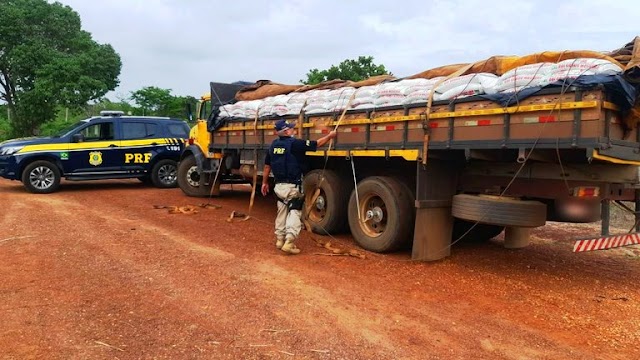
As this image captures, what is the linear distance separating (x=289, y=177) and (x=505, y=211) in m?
2.60

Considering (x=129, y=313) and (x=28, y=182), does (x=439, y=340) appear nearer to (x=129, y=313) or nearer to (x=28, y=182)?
(x=129, y=313)

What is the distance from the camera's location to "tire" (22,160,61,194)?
12.2 meters

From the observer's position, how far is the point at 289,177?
22.4 ft

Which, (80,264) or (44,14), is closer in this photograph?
(80,264)

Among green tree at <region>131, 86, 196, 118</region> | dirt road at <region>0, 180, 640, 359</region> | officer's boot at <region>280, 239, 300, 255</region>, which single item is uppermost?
green tree at <region>131, 86, 196, 118</region>

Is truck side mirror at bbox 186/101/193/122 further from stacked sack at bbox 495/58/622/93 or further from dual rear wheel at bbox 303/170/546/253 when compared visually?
stacked sack at bbox 495/58/622/93

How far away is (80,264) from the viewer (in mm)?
5883

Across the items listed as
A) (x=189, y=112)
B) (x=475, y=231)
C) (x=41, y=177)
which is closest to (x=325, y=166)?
(x=475, y=231)

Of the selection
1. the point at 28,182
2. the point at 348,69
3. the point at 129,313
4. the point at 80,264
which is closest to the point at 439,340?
the point at 129,313

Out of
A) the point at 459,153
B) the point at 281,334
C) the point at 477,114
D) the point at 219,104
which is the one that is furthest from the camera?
the point at 219,104

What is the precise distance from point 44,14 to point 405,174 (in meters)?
25.6

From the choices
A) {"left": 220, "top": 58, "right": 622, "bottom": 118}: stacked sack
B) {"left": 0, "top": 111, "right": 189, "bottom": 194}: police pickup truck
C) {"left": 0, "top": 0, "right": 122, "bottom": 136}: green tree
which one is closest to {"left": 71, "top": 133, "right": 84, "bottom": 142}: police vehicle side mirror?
{"left": 0, "top": 111, "right": 189, "bottom": 194}: police pickup truck

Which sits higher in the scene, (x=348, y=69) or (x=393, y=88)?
(x=348, y=69)

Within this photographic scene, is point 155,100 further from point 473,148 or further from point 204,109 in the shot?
point 473,148
